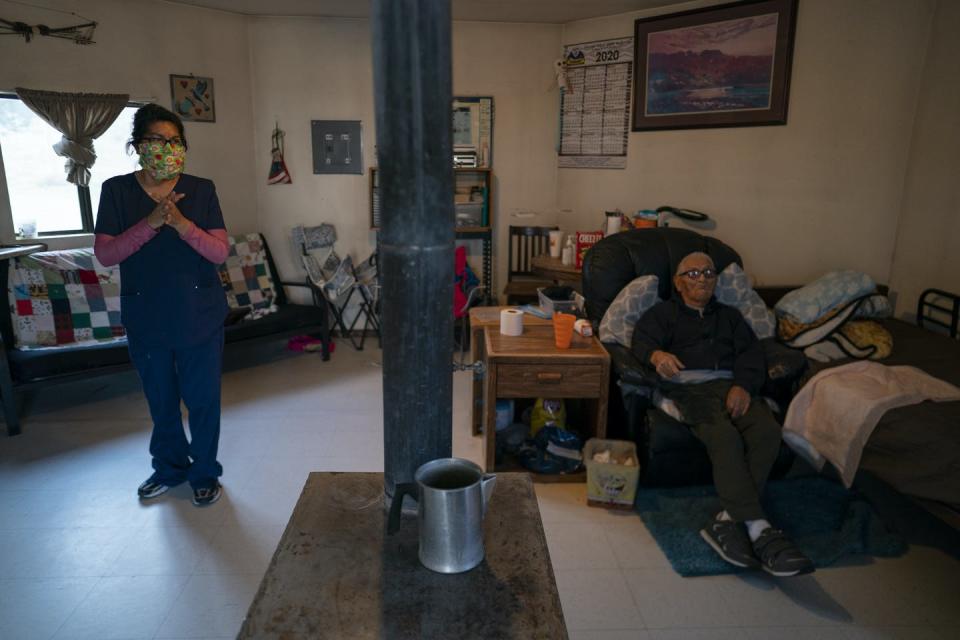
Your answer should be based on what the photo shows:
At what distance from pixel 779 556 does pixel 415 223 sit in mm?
1784

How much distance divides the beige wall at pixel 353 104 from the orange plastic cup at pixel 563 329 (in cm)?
239

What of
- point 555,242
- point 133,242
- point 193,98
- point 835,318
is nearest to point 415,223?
point 133,242

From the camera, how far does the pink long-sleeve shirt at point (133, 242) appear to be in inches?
89.4

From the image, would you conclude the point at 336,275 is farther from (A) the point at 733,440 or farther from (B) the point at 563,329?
(A) the point at 733,440

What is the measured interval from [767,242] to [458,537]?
11.4 feet

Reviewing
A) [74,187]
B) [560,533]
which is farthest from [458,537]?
[74,187]

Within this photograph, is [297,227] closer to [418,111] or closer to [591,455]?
[591,455]

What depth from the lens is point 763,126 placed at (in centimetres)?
390

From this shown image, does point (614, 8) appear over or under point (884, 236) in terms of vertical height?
over

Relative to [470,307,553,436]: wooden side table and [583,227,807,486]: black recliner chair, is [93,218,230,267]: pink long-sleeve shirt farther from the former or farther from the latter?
[583,227,807,486]: black recliner chair

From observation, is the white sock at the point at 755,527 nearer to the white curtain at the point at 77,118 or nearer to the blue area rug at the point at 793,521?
the blue area rug at the point at 793,521

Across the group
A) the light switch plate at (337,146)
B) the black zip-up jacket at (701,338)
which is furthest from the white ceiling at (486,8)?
the black zip-up jacket at (701,338)

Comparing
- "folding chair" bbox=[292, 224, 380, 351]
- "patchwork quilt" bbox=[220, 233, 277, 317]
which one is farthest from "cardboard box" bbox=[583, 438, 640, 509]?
"patchwork quilt" bbox=[220, 233, 277, 317]

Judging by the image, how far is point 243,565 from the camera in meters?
2.36
